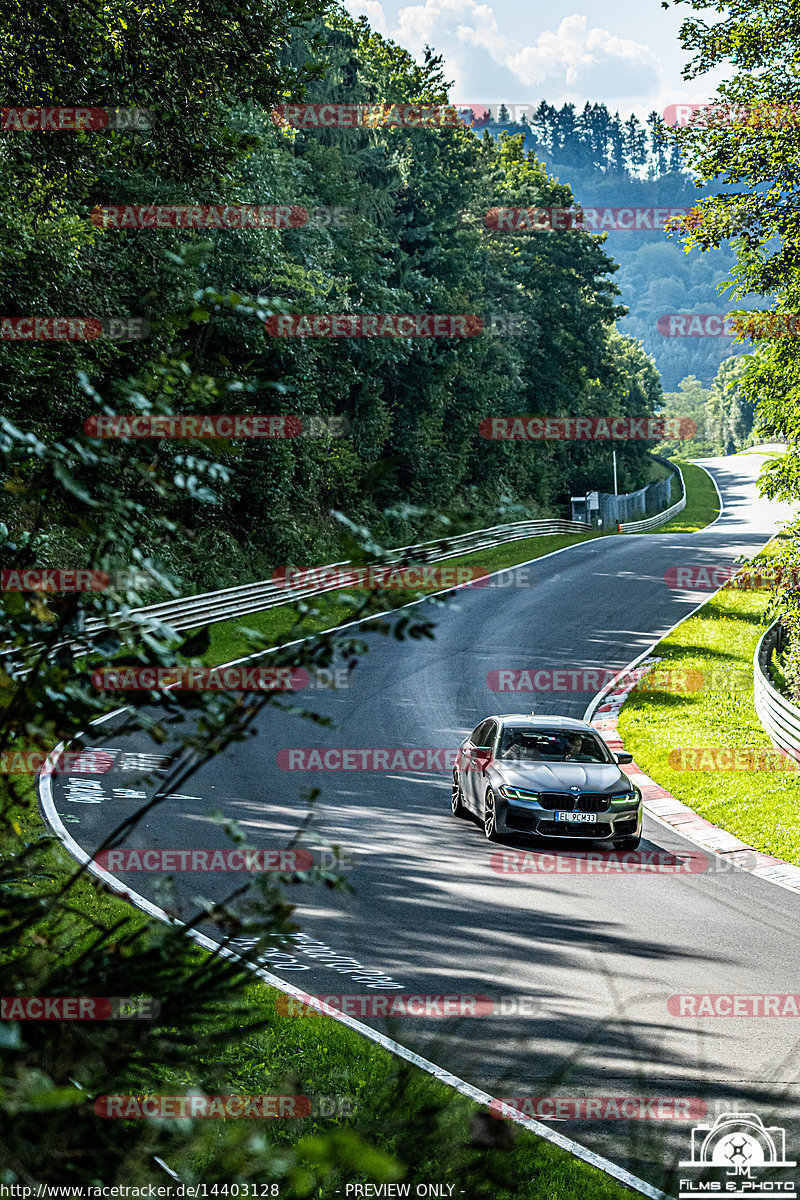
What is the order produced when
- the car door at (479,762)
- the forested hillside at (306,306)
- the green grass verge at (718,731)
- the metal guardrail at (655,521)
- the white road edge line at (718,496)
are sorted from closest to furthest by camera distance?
the forested hillside at (306,306), the car door at (479,762), the green grass verge at (718,731), the white road edge line at (718,496), the metal guardrail at (655,521)

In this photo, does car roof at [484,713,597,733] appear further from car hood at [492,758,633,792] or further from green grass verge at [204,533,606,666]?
green grass verge at [204,533,606,666]

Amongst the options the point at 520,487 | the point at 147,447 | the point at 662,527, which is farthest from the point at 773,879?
the point at 662,527

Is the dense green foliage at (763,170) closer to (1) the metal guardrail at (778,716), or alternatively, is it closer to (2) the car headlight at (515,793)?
(1) the metal guardrail at (778,716)

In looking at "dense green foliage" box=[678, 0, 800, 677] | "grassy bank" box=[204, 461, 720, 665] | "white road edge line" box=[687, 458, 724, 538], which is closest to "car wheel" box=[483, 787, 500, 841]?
"grassy bank" box=[204, 461, 720, 665]

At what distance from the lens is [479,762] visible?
43.4 ft

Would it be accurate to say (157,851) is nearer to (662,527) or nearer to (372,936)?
(372,936)

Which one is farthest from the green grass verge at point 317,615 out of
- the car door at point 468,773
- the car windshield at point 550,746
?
the car windshield at point 550,746

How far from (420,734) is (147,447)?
15.1 metres

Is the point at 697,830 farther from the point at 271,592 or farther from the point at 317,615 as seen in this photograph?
the point at 271,592

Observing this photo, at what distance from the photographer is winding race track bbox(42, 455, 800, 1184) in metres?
6.56

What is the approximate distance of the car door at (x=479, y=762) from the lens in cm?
1304

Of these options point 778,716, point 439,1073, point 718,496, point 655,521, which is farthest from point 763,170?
point 718,496

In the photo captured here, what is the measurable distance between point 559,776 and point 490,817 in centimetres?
102

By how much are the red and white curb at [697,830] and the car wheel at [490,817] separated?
8.97 feet
